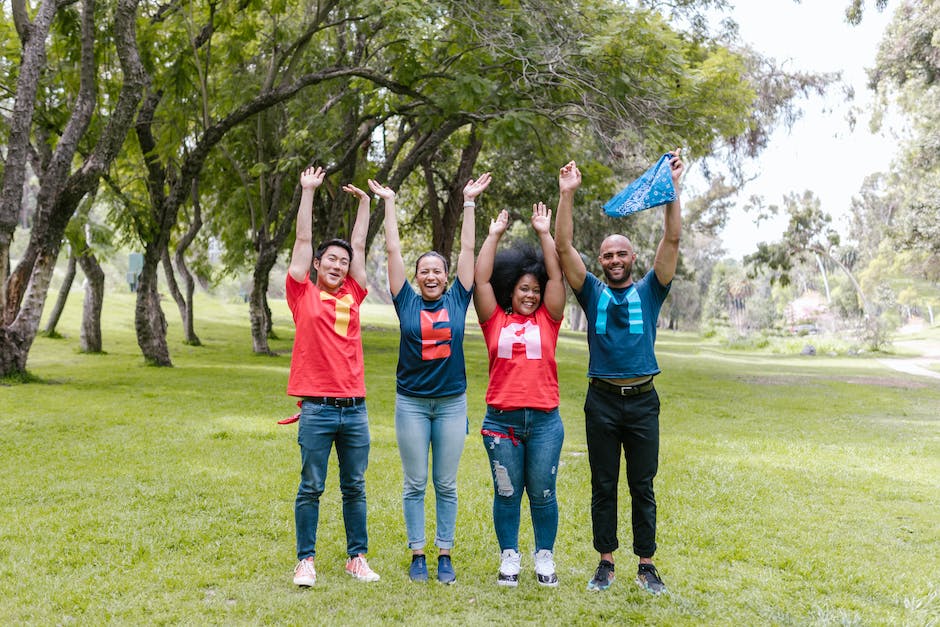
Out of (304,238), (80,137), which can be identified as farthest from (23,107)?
(304,238)

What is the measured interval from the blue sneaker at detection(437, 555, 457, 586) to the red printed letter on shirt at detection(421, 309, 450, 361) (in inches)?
43.8

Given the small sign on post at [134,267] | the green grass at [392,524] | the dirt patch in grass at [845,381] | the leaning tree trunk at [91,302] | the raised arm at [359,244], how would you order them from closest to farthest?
1. the green grass at [392,524]
2. the raised arm at [359,244]
3. the leaning tree trunk at [91,302]
4. the dirt patch in grass at [845,381]
5. the small sign on post at [134,267]

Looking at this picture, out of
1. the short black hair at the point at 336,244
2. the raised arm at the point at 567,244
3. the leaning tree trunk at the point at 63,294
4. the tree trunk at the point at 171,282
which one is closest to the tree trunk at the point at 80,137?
the leaning tree trunk at the point at 63,294

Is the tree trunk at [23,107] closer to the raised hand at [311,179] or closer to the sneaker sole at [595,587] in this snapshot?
the raised hand at [311,179]

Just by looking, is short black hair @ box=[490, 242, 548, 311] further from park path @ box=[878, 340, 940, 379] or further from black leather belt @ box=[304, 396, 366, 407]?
park path @ box=[878, 340, 940, 379]

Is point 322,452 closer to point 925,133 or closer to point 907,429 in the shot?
point 907,429

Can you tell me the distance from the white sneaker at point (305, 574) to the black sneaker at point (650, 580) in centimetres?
175

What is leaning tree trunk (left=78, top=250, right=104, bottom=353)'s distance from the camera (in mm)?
16797

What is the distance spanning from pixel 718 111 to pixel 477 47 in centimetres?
386

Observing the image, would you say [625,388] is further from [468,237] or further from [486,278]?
[468,237]

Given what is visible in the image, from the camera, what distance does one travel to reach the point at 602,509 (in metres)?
4.27

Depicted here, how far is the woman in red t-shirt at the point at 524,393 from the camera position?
13.8ft

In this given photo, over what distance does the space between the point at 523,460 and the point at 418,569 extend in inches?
33.2

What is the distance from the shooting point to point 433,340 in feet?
14.0
